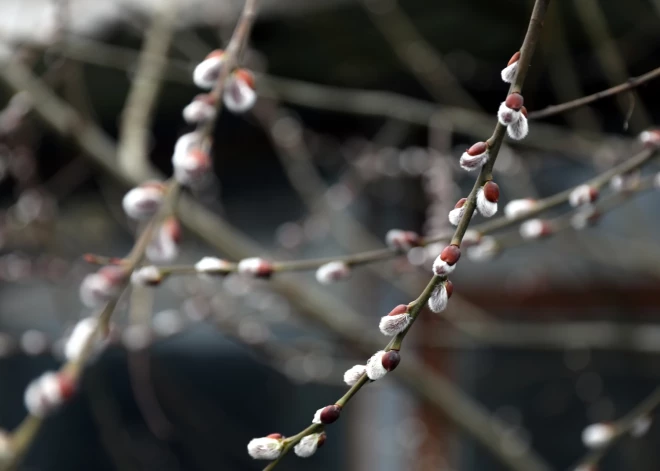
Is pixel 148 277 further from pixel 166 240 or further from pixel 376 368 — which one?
pixel 376 368

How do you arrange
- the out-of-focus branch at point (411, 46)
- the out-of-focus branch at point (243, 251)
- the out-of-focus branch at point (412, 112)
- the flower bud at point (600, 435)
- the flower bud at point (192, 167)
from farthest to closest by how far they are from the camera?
the out-of-focus branch at point (411, 46), the out-of-focus branch at point (412, 112), the out-of-focus branch at point (243, 251), the flower bud at point (600, 435), the flower bud at point (192, 167)

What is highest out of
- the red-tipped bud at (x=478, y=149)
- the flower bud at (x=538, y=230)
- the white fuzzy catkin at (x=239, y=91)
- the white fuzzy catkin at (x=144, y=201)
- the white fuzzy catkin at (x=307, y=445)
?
the flower bud at (x=538, y=230)

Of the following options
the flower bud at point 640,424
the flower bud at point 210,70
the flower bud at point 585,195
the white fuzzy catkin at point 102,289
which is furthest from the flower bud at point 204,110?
the flower bud at point 640,424

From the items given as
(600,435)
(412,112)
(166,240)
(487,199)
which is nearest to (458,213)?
(487,199)

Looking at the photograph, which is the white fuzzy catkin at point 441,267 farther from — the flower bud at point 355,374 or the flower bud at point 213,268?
the flower bud at point 213,268

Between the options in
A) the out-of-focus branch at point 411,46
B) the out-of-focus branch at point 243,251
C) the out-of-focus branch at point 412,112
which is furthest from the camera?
the out-of-focus branch at point 411,46

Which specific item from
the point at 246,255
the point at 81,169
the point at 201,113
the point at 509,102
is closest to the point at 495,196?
the point at 509,102

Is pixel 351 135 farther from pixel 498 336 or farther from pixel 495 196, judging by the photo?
pixel 495 196

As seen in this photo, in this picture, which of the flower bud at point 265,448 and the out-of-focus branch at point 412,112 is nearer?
the flower bud at point 265,448
